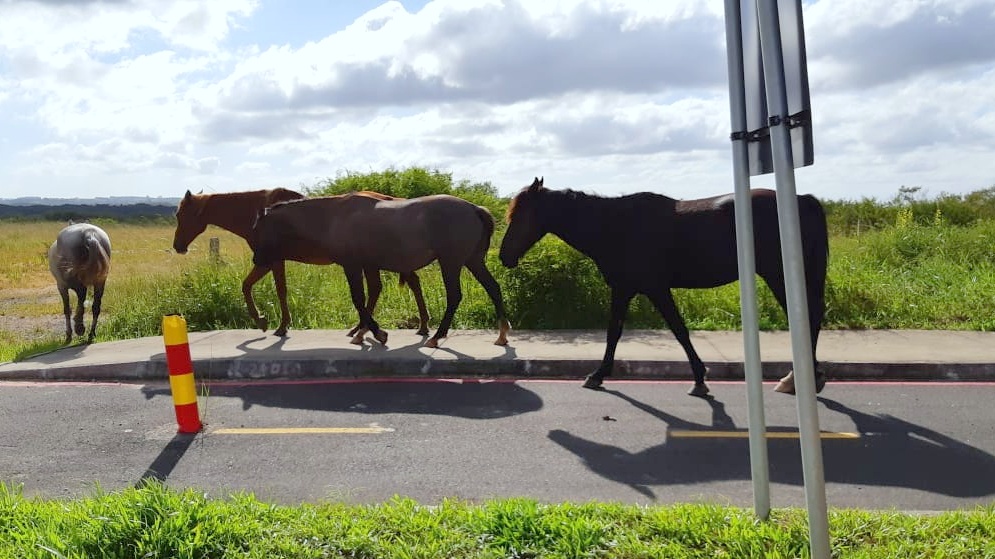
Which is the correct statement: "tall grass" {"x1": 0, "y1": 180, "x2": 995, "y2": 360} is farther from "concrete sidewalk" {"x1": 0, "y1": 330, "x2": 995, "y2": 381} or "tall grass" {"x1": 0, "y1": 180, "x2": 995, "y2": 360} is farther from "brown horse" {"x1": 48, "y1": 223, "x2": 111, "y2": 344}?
"concrete sidewalk" {"x1": 0, "y1": 330, "x2": 995, "y2": 381}

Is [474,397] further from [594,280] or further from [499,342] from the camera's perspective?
[594,280]

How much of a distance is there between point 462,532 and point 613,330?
150 inches

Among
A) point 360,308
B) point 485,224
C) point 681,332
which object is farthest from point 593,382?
point 360,308

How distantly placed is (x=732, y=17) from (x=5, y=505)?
4596 millimetres

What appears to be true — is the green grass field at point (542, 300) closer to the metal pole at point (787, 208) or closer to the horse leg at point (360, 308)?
the horse leg at point (360, 308)

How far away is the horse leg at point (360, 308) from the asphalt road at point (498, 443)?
1.19 metres

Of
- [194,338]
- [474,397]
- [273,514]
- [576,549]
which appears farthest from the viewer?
[194,338]

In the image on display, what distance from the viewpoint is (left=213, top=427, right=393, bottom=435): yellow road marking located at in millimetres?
6168

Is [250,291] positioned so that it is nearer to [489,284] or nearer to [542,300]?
[489,284]

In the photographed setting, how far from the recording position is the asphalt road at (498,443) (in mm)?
4930

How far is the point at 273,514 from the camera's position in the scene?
4086 mm

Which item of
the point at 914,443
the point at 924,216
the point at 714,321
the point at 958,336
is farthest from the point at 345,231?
the point at 924,216

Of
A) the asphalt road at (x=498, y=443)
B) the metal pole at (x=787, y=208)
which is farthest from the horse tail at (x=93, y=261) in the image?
the metal pole at (x=787, y=208)

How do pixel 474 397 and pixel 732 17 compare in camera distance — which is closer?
pixel 732 17
